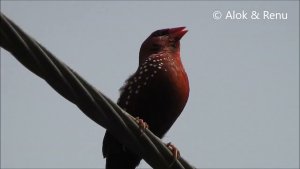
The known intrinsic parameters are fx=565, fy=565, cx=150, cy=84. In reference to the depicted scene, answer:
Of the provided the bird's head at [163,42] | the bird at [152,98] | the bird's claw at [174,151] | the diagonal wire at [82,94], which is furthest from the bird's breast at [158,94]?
the diagonal wire at [82,94]

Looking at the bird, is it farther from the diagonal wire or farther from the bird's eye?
the diagonal wire

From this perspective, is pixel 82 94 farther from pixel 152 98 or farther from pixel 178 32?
pixel 178 32

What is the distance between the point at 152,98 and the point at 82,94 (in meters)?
2.48

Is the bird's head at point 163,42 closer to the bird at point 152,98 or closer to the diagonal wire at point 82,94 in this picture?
the bird at point 152,98

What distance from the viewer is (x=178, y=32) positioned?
6285 millimetres

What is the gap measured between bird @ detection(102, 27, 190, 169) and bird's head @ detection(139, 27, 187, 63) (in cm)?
30

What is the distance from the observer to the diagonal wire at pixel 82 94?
2.53 metres

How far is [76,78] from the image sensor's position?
2.71m

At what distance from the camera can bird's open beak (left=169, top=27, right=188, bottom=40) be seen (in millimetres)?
6246

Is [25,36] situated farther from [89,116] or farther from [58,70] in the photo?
[89,116]

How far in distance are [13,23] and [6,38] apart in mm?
79

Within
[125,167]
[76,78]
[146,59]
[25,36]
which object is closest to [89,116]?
[76,78]

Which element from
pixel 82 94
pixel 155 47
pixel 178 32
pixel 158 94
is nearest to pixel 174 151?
pixel 82 94

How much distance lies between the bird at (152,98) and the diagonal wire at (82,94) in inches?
70.7
